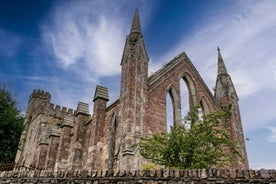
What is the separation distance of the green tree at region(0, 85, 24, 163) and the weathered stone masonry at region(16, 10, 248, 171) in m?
2.91

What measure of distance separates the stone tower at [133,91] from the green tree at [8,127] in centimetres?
931

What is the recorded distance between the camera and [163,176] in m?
4.58

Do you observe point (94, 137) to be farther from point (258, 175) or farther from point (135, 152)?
point (258, 175)

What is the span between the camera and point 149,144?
29.1ft

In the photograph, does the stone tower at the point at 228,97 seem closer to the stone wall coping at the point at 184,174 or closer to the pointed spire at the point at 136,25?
the pointed spire at the point at 136,25

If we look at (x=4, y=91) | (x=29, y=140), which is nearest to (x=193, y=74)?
(x=4, y=91)

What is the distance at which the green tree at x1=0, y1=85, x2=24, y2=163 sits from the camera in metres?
17.4

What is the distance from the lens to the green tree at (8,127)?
685 inches

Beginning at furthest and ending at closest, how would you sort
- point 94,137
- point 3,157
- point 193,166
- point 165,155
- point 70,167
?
point 3,157 < point 70,167 < point 94,137 < point 165,155 < point 193,166

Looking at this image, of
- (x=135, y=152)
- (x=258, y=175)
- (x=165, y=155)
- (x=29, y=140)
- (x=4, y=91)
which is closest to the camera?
(x=258, y=175)

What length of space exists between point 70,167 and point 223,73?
45.2 feet

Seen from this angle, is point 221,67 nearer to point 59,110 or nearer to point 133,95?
point 133,95

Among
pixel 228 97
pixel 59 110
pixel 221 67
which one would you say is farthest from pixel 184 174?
pixel 59 110

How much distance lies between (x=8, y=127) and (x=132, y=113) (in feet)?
35.5
